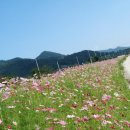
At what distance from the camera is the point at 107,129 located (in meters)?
7.47

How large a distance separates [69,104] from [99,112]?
0.81 m

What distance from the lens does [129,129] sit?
310 inches

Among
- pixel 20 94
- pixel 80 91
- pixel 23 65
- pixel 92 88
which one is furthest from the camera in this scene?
pixel 23 65

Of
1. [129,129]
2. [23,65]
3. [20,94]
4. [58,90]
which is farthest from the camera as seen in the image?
[23,65]

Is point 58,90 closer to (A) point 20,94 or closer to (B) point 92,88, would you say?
(A) point 20,94

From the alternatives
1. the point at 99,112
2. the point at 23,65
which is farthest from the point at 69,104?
the point at 23,65

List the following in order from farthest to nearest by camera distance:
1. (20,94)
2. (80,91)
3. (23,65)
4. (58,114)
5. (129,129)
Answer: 1. (23,65)
2. (80,91)
3. (20,94)
4. (58,114)
5. (129,129)

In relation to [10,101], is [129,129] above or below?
below

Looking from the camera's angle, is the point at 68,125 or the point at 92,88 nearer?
the point at 68,125

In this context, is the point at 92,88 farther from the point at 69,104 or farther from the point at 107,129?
the point at 107,129

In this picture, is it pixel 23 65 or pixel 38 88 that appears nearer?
pixel 38 88

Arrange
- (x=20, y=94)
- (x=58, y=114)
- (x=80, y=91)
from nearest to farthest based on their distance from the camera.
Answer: (x=58, y=114)
(x=20, y=94)
(x=80, y=91)

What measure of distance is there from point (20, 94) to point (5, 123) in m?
2.18

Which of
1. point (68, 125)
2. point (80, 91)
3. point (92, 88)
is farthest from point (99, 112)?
point (92, 88)
